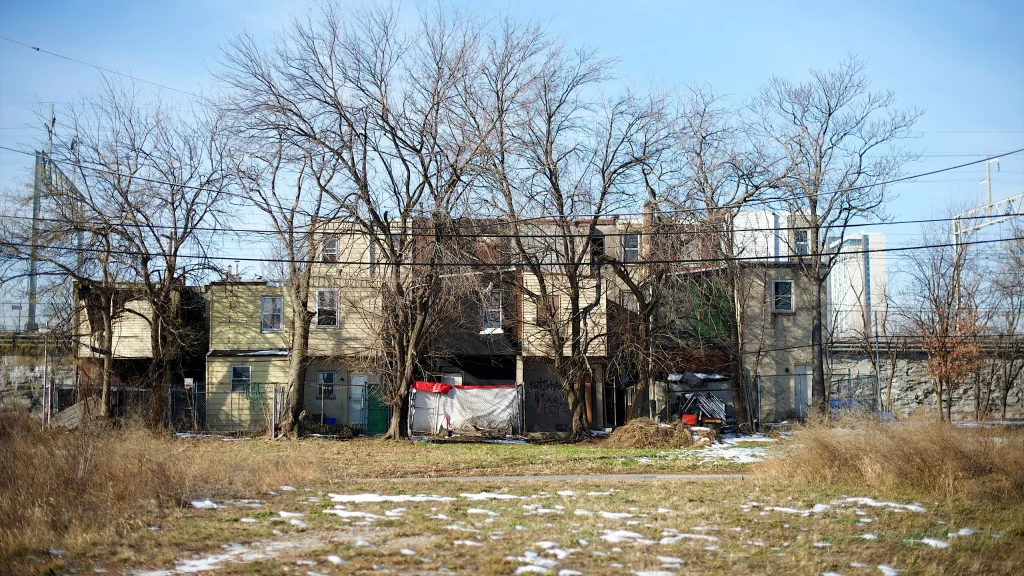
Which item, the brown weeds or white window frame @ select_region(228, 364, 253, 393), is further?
white window frame @ select_region(228, 364, 253, 393)

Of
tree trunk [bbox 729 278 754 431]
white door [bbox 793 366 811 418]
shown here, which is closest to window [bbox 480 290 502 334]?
tree trunk [bbox 729 278 754 431]

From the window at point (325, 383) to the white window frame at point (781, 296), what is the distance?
19682 mm

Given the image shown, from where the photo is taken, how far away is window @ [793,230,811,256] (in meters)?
35.8

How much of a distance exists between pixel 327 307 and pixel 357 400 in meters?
4.05

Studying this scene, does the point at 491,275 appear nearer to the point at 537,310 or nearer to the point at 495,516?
the point at 537,310

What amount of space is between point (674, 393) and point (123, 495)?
27.1 meters

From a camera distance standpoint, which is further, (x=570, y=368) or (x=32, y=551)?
(x=570, y=368)

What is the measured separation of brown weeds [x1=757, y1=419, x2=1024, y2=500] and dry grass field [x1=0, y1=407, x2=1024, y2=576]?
0.03m

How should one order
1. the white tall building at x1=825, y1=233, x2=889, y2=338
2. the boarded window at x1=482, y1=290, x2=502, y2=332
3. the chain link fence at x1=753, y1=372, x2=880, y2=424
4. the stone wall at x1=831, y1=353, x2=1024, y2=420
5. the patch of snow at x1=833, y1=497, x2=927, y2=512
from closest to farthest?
1. the patch of snow at x1=833, y1=497, x2=927, y2=512
2. the boarded window at x1=482, y1=290, x2=502, y2=332
3. the chain link fence at x1=753, y1=372, x2=880, y2=424
4. the stone wall at x1=831, y1=353, x2=1024, y2=420
5. the white tall building at x1=825, y1=233, x2=889, y2=338

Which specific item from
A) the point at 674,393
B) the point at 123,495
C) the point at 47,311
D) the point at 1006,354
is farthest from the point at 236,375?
the point at 1006,354

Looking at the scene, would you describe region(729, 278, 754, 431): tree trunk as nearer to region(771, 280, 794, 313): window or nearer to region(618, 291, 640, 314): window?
region(771, 280, 794, 313): window

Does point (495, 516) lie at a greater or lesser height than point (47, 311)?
lesser

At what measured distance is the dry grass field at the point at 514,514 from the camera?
891cm

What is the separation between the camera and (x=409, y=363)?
28.8 metres
